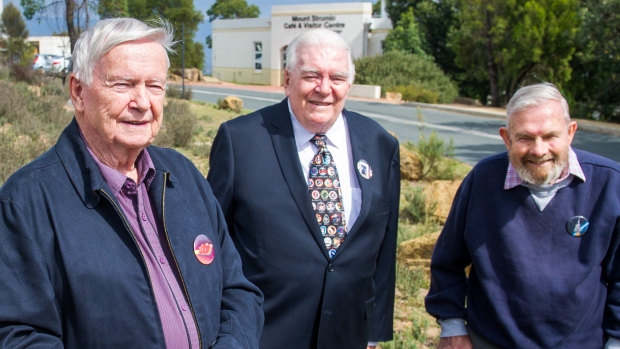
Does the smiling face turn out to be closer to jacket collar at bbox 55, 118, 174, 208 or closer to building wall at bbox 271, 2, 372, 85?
jacket collar at bbox 55, 118, 174, 208

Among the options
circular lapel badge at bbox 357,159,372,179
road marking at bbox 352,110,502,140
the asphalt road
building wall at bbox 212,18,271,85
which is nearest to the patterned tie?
circular lapel badge at bbox 357,159,372,179

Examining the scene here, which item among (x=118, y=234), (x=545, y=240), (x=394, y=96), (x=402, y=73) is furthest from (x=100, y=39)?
(x=402, y=73)

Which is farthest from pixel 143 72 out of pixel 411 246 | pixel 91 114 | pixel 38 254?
pixel 411 246

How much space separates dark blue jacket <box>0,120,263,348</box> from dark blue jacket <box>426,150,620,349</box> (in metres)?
1.19

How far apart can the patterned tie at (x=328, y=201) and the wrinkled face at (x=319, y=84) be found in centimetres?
19

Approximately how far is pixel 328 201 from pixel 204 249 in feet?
2.91

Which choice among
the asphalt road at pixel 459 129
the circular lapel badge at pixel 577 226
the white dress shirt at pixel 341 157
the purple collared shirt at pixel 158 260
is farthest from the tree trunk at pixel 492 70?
the purple collared shirt at pixel 158 260

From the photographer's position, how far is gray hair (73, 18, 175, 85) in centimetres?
174

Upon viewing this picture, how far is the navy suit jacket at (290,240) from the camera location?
101 inches

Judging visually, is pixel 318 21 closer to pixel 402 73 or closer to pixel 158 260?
pixel 402 73

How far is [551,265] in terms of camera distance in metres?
2.35

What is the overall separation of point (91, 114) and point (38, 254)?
0.48 m

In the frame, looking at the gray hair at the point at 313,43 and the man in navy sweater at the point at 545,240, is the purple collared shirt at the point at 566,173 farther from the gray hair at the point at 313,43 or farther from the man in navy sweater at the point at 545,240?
the gray hair at the point at 313,43

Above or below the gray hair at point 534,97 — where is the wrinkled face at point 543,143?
below
